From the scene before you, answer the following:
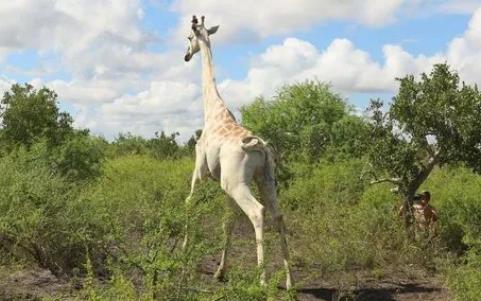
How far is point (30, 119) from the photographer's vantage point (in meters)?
12.3

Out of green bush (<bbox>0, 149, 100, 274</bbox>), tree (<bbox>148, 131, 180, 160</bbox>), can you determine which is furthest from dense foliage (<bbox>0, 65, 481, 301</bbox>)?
tree (<bbox>148, 131, 180, 160</bbox>)

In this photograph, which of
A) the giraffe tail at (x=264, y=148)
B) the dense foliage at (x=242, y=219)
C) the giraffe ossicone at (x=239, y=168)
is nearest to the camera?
the dense foliage at (x=242, y=219)

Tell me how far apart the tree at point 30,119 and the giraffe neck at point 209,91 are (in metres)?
4.05

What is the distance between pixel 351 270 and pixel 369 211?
130 centimetres

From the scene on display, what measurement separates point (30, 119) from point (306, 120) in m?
12.0

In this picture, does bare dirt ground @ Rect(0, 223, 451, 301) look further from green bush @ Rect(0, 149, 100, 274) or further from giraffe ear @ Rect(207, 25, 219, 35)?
giraffe ear @ Rect(207, 25, 219, 35)

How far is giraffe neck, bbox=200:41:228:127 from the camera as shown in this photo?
8.66 metres

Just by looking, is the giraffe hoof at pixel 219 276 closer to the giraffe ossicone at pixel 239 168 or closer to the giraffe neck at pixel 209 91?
the giraffe ossicone at pixel 239 168

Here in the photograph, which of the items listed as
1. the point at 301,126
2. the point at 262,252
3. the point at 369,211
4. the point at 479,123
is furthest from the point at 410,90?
the point at 301,126

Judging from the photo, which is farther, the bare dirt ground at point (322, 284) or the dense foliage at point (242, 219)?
the bare dirt ground at point (322, 284)

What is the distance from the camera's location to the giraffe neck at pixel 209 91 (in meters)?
8.66

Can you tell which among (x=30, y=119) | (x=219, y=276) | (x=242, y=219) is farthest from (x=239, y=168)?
(x=30, y=119)

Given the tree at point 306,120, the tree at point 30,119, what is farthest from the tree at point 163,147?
the tree at point 30,119

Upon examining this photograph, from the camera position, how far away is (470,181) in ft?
39.2
